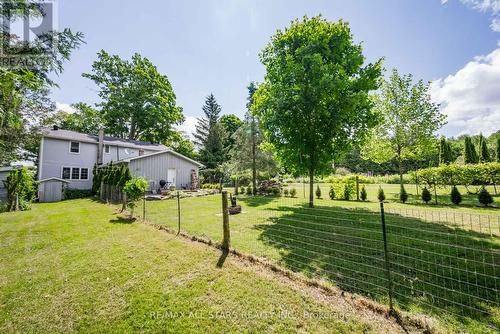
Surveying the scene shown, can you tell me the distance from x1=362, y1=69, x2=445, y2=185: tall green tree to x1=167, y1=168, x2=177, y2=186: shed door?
19278 millimetres

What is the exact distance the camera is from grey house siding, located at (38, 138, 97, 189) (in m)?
20.9

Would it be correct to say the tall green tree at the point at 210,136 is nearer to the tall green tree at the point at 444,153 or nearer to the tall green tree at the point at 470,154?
the tall green tree at the point at 444,153

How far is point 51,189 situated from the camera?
64.2 feet

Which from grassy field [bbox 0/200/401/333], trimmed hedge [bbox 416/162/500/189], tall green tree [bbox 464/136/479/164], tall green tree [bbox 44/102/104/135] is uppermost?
tall green tree [bbox 44/102/104/135]

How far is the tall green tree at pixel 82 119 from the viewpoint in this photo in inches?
1320

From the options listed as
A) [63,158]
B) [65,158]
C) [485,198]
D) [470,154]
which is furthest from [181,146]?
[470,154]

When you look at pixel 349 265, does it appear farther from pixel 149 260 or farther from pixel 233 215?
pixel 233 215

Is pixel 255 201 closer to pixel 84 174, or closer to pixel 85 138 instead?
pixel 84 174

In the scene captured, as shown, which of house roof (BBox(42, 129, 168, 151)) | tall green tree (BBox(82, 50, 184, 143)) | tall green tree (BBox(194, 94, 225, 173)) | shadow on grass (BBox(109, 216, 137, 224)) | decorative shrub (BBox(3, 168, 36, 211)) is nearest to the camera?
shadow on grass (BBox(109, 216, 137, 224))

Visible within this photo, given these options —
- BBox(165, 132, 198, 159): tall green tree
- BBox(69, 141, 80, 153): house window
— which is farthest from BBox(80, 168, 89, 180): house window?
BBox(165, 132, 198, 159): tall green tree

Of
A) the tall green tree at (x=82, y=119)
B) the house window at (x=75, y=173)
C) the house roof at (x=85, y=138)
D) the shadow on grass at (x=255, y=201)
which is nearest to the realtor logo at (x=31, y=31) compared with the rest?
the shadow on grass at (x=255, y=201)

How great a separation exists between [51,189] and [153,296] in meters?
22.6

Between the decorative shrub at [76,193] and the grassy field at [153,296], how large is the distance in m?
17.9

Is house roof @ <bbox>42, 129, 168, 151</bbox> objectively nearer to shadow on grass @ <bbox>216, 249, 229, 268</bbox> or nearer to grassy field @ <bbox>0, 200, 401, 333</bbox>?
grassy field @ <bbox>0, 200, 401, 333</bbox>
